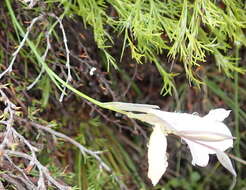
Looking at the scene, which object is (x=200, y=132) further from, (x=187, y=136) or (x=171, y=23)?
(x=171, y=23)

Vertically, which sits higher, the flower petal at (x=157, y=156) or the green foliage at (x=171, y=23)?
A: the green foliage at (x=171, y=23)

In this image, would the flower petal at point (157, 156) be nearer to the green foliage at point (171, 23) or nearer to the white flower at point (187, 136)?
the white flower at point (187, 136)

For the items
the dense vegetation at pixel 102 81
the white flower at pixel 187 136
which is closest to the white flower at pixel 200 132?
the white flower at pixel 187 136

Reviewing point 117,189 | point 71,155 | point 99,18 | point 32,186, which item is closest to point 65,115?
point 71,155

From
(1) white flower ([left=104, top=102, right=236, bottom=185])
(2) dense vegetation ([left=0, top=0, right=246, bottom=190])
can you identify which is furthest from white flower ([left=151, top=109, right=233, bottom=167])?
(2) dense vegetation ([left=0, top=0, right=246, bottom=190])

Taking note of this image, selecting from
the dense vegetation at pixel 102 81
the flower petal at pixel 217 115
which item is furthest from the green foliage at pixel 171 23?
the flower petal at pixel 217 115

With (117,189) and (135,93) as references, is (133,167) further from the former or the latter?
(135,93)

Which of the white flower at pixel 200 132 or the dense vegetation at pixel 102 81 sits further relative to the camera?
the dense vegetation at pixel 102 81

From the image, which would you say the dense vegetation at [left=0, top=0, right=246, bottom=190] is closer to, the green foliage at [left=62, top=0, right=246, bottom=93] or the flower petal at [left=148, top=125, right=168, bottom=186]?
the green foliage at [left=62, top=0, right=246, bottom=93]
